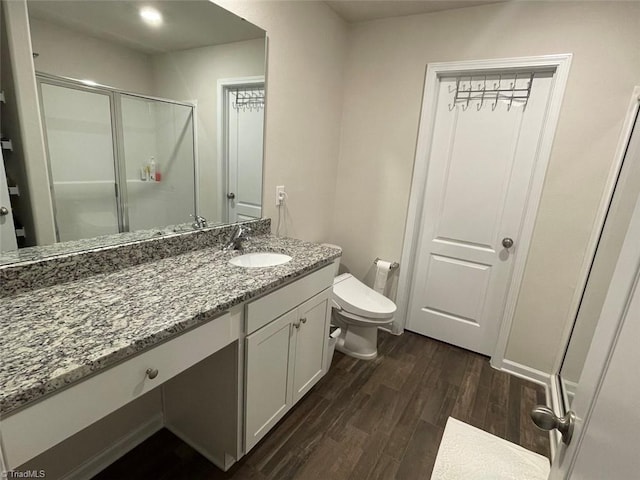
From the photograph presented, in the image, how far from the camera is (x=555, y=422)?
66cm

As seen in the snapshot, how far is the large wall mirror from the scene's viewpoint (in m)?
1.13

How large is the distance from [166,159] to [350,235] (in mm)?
1658

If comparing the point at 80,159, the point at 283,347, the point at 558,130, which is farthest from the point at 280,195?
the point at 558,130

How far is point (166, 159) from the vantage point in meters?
1.53

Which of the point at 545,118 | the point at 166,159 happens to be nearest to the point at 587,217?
the point at 545,118

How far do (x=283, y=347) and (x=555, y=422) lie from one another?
3.56ft

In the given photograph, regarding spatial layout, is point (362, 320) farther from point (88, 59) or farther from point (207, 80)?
point (88, 59)

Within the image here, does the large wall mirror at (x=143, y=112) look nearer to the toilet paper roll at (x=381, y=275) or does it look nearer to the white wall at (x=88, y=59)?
the white wall at (x=88, y=59)

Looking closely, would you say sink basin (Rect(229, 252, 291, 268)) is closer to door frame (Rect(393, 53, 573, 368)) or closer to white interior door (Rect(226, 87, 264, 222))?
white interior door (Rect(226, 87, 264, 222))

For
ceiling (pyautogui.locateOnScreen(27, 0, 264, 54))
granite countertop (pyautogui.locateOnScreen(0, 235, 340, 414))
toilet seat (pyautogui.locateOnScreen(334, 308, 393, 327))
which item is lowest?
toilet seat (pyautogui.locateOnScreen(334, 308, 393, 327))

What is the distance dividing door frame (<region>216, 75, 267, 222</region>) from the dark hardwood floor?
1.20 m

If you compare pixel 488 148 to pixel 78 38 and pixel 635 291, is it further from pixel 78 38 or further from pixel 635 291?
pixel 78 38

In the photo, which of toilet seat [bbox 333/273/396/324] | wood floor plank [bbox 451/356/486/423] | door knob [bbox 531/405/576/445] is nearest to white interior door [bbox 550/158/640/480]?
door knob [bbox 531/405/576/445]

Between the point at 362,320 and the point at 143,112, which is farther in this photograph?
the point at 362,320
